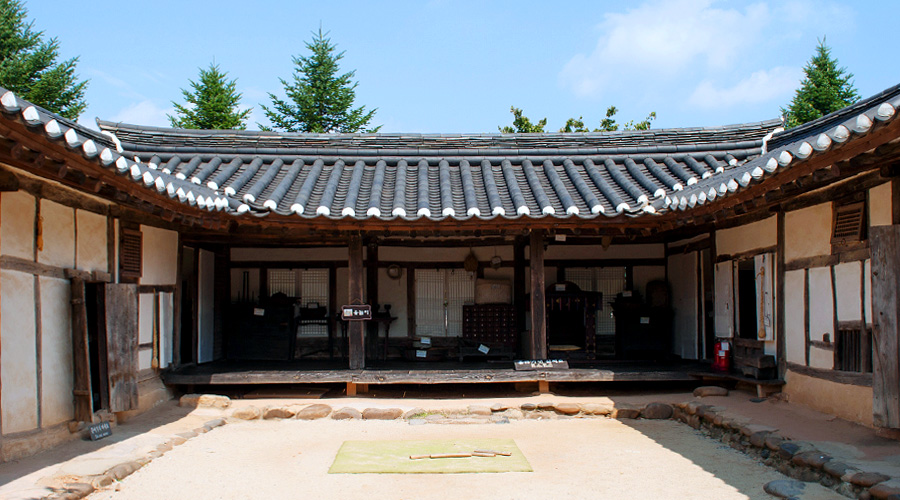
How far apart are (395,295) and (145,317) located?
4.60m

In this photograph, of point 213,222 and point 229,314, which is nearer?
point 213,222

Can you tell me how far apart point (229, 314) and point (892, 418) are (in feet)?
33.4

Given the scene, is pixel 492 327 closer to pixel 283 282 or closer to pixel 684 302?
pixel 684 302

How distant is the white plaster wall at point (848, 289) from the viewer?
265 inches

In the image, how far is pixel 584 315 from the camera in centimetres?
1146

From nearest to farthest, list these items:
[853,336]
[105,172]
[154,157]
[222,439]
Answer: [105,172], [853,336], [222,439], [154,157]

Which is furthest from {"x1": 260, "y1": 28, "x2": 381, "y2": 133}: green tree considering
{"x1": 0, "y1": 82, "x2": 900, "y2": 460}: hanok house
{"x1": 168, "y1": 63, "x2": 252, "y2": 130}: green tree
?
{"x1": 0, "y1": 82, "x2": 900, "y2": 460}: hanok house

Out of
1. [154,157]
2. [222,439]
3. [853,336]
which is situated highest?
[154,157]

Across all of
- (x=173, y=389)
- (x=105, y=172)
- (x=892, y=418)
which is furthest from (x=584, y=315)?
(x=105, y=172)

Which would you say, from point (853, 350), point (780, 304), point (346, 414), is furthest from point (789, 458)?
point (346, 414)

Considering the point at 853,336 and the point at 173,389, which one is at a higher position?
the point at 853,336

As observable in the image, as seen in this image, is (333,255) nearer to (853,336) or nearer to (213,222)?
(213,222)

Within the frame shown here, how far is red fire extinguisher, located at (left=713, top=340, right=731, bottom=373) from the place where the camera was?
948cm

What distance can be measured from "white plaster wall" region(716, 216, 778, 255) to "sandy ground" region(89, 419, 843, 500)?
2.83 metres
